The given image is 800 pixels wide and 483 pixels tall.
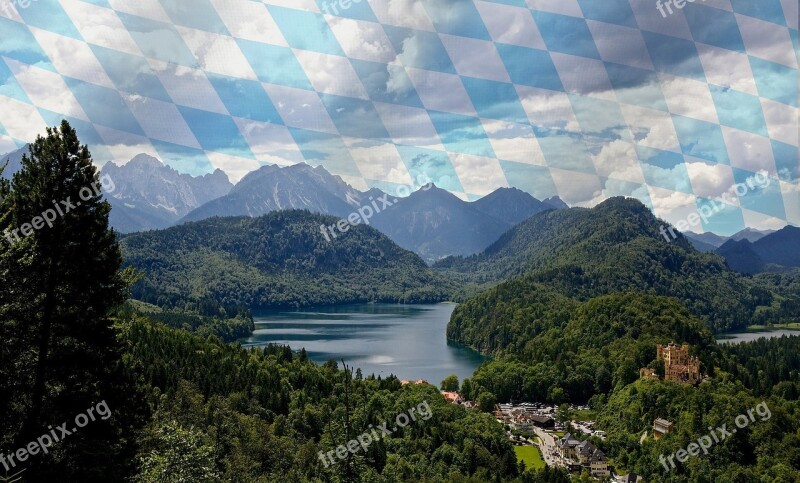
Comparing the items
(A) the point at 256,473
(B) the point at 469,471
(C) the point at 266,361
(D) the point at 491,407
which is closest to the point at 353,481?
(A) the point at 256,473

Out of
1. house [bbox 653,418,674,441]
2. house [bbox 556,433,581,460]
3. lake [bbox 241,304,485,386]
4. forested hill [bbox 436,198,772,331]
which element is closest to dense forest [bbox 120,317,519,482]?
house [bbox 556,433,581,460]

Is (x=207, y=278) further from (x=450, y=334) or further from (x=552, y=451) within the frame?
(x=552, y=451)

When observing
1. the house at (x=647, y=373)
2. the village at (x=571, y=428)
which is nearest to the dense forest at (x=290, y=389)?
the village at (x=571, y=428)

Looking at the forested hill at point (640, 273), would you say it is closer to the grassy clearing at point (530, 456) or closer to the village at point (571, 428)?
the village at point (571, 428)

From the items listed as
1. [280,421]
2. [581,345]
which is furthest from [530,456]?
[581,345]

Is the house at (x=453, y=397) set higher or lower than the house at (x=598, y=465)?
higher
